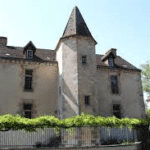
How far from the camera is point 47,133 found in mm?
9922

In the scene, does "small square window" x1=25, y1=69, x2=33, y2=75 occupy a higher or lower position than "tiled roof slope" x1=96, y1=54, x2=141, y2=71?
lower

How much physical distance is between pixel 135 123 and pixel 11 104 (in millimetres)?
10060

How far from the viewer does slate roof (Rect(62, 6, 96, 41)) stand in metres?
15.4

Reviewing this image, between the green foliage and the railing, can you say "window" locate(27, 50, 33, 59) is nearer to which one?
the green foliage

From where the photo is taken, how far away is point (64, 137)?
10.0m

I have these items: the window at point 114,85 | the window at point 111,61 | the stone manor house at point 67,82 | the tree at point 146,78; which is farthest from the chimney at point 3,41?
the tree at point 146,78

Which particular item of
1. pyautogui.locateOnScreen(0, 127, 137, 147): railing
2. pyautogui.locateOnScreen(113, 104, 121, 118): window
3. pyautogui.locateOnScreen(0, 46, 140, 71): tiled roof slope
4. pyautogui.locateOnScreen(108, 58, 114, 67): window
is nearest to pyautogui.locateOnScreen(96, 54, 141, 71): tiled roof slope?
pyautogui.locateOnScreen(0, 46, 140, 71): tiled roof slope

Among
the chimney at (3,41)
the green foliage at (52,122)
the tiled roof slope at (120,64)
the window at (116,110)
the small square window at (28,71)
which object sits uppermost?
the chimney at (3,41)

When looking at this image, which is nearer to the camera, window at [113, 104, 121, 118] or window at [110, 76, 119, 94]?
window at [113, 104, 121, 118]

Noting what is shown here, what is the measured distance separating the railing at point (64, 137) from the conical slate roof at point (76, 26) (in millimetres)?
8776

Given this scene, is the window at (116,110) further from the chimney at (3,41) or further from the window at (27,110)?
the chimney at (3,41)

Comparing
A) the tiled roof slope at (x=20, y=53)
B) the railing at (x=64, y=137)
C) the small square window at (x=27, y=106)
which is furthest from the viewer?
the tiled roof slope at (x=20, y=53)

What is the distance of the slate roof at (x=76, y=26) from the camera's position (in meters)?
15.4

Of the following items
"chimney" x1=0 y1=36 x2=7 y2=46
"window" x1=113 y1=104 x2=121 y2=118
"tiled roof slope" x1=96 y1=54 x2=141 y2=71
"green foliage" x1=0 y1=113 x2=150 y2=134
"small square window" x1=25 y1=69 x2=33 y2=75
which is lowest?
"green foliage" x1=0 y1=113 x2=150 y2=134
